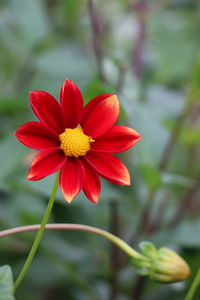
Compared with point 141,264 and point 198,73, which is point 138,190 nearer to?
point 198,73

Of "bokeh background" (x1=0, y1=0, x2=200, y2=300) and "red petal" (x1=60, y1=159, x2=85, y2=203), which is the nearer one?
"red petal" (x1=60, y1=159, x2=85, y2=203)

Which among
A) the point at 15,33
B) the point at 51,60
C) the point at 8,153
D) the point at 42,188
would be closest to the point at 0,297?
the point at 42,188

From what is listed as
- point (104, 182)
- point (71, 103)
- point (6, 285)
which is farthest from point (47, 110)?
point (104, 182)

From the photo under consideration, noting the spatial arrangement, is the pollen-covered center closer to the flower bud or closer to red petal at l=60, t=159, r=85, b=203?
red petal at l=60, t=159, r=85, b=203

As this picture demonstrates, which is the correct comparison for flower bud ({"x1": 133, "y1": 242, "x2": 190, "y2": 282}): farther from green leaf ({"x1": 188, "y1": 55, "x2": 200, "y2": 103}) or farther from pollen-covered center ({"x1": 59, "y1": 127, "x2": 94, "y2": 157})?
green leaf ({"x1": 188, "y1": 55, "x2": 200, "y2": 103})

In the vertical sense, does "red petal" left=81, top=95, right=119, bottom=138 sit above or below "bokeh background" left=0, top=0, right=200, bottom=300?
above

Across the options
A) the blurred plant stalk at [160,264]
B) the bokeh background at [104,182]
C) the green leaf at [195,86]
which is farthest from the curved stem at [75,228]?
the green leaf at [195,86]

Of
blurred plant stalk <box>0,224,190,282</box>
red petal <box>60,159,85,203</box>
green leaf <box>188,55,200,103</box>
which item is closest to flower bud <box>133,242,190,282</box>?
blurred plant stalk <box>0,224,190,282</box>

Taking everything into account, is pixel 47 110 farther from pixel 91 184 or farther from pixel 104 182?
pixel 104 182
